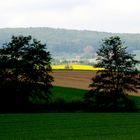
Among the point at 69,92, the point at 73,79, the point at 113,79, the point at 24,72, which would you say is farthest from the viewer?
the point at 73,79

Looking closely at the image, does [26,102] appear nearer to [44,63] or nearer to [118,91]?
[44,63]

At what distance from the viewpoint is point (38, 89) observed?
5528cm

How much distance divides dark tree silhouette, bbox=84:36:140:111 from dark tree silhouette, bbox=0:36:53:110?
5.62m

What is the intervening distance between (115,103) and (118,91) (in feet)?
5.13

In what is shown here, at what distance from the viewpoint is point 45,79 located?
55469mm

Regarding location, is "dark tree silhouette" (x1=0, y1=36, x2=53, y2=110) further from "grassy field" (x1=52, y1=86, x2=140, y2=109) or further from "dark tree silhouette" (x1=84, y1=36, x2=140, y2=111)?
"grassy field" (x1=52, y1=86, x2=140, y2=109)

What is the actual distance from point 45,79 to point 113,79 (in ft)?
26.0

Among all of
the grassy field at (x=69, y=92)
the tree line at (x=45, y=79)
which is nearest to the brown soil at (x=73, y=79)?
the grassy field at (x=69, y=92)

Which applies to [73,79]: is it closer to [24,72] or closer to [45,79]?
[45,79]

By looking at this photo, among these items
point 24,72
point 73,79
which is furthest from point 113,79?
point 73,79

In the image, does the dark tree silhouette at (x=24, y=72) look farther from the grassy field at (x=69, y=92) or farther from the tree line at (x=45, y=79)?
the grassy field at (x=69, y=92)

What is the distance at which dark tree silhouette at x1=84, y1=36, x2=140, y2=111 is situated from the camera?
54.5m

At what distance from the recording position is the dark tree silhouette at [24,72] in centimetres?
Answer: 5378

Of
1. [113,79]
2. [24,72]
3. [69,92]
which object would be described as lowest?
[69,92]
